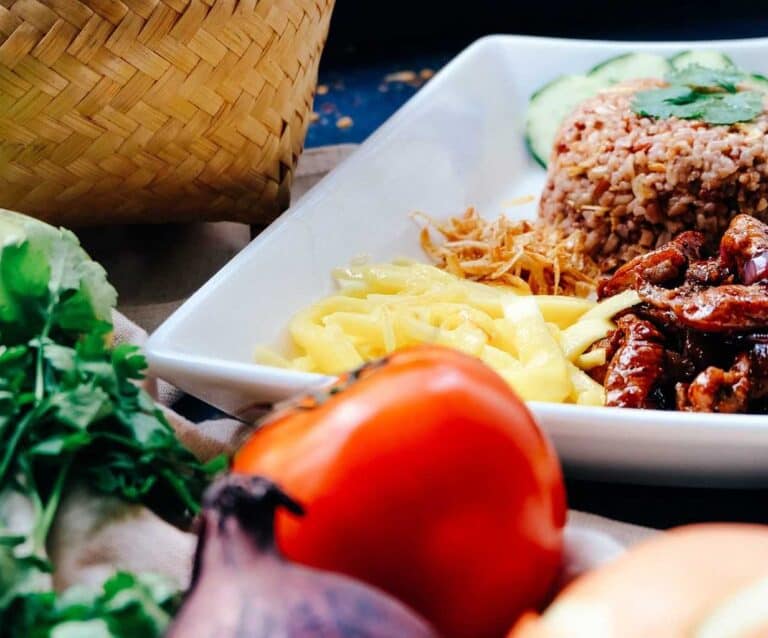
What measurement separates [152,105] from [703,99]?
1137mm

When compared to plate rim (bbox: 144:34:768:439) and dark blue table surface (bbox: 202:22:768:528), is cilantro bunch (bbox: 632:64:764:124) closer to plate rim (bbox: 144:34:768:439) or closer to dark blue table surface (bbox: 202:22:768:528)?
plate rim (bbox: 144:34:768:439)

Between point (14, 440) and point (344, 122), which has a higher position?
point (14, 440)

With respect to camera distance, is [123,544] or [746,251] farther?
[746,251]

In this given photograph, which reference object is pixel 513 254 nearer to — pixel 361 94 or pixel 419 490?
pixel 419 490

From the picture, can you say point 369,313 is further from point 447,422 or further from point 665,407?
point 447,422

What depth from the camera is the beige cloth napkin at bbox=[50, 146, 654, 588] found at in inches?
46.1

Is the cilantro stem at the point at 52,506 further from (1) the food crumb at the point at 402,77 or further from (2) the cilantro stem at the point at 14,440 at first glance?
(1) the food crumb at the point at 402,77

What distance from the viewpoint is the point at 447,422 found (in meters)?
1.00

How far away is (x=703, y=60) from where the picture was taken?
8.91 ft

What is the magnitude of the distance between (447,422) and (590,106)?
5.09 ft

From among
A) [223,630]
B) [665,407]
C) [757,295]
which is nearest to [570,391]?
[665,407]

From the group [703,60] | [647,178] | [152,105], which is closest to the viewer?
[152,105]

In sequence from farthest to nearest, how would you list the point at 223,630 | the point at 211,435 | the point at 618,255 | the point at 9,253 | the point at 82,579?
the point at 618,255
the point at 211,435
the point at 9,253
the point at 82,579
the point at 223,630

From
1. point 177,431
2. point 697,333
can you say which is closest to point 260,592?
point 177,431
